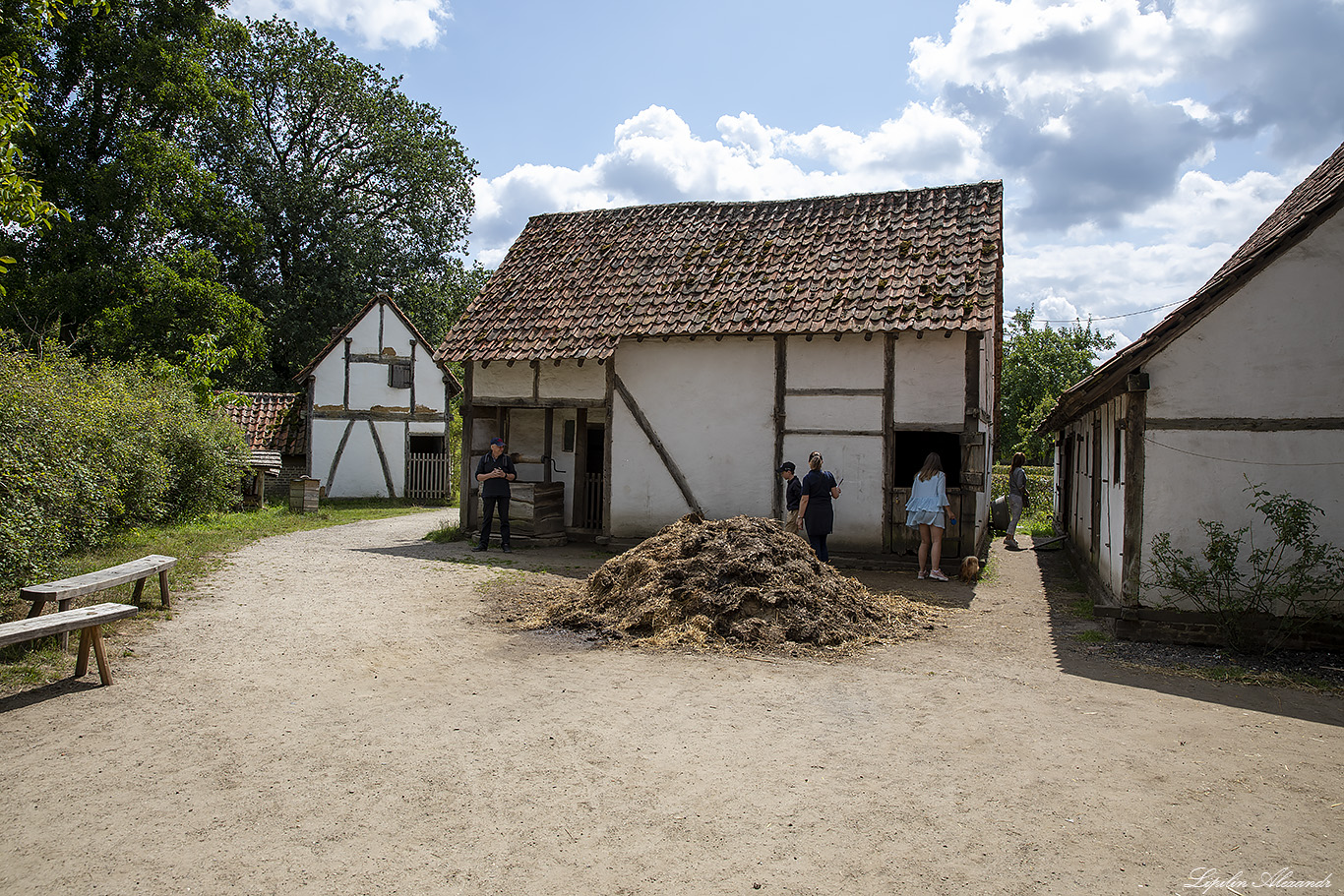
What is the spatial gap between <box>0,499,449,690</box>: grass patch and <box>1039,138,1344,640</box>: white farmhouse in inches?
360

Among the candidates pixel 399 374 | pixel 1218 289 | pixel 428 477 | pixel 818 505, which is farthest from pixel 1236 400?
pixel 399 374

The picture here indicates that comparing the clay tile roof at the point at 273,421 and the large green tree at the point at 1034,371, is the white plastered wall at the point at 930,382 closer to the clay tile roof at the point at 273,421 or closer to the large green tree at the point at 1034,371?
the clay tile roof at the point at 273,421

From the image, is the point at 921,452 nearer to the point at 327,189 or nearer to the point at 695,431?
the point at 695,431

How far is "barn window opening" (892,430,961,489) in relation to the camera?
13180 mm

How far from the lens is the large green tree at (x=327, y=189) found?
27781 millimetres

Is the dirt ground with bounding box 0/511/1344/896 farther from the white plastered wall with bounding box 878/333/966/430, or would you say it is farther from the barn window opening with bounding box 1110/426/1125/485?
the white plastered wall with bounding box 878/333/966/430

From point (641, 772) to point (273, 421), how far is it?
22.7 m

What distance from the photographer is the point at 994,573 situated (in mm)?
12445

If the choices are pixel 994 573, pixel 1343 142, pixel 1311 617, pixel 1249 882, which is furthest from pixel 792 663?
pixel 1343 142

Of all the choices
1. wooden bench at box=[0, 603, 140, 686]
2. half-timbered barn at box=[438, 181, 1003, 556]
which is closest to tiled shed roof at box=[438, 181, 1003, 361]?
half-timbered barn at box=[438, 181, 1003, 556]

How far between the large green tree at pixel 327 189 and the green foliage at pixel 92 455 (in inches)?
405

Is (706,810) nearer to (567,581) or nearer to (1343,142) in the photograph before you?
(567,581)

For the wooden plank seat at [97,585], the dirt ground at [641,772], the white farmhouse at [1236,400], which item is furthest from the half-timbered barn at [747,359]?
the wooden plank seat at [97,585]

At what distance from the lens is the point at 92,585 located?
6.62 meters
